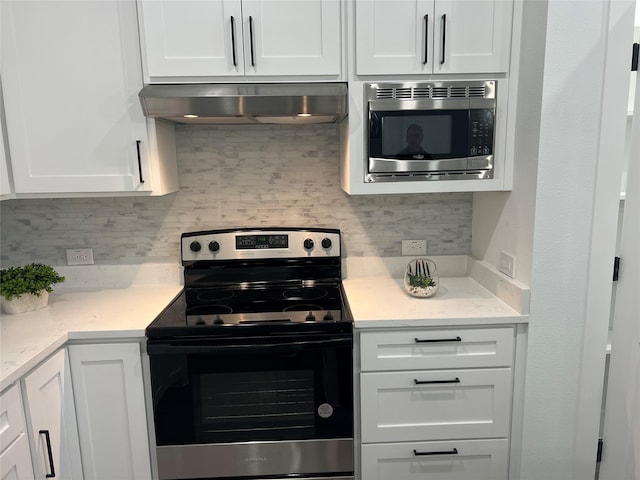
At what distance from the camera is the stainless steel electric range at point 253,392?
1.70 meters

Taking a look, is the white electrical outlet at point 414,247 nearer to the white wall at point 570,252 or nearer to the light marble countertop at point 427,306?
the light marble countertop at point 427,306

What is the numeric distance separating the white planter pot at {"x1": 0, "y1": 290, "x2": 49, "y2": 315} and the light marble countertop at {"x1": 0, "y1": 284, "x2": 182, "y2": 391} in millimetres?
25

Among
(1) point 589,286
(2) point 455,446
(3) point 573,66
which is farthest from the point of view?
(2) point 455,446

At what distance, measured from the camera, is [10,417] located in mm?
1355

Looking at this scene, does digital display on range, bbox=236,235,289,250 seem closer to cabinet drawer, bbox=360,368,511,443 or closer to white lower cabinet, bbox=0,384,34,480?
cabinet drawer, bbox=360,368,511,443

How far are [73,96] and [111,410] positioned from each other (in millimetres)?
1218

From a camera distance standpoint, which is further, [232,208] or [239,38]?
[232,208]

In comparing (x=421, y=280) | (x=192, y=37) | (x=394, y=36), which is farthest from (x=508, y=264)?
(x=192, y=37)

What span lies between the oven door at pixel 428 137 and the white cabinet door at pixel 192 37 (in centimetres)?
59

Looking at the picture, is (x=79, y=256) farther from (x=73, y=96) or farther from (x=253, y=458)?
(x=253, y=458)

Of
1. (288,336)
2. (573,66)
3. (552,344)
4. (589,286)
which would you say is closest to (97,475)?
(288,336)

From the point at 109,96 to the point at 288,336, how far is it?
1.16 m

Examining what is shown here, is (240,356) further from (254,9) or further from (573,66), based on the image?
(573,66)

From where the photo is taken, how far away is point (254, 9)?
1.70 m
